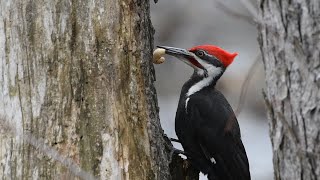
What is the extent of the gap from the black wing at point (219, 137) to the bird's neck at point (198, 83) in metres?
0.11

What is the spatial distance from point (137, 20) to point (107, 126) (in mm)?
536

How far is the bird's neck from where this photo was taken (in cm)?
433

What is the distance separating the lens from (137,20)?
3.34 meters

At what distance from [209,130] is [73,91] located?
1222mm

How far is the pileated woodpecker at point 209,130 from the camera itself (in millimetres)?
4090

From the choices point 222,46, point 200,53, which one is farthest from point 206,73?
point 222,46

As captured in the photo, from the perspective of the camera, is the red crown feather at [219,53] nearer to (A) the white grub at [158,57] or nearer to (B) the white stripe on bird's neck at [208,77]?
(B) the white stripe on bird's neck at [208,77]

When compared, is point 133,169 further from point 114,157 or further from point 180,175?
point 180,175

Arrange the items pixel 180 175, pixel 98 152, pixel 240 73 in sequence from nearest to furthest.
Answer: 1. pixel 98 152
2. pixel 180 175
3. pixel 240 73

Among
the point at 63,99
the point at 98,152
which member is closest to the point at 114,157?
the point at 98,152

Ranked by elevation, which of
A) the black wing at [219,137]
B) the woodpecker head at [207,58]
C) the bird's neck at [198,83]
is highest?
the woodpecker head at [207,58]

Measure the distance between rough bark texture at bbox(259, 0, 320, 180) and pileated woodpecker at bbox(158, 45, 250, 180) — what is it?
5.28 ft

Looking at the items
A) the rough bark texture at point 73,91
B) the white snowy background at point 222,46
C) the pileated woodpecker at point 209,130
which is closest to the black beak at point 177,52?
the pileated woodpecker at point 209,130

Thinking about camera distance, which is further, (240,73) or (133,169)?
(240,73)
